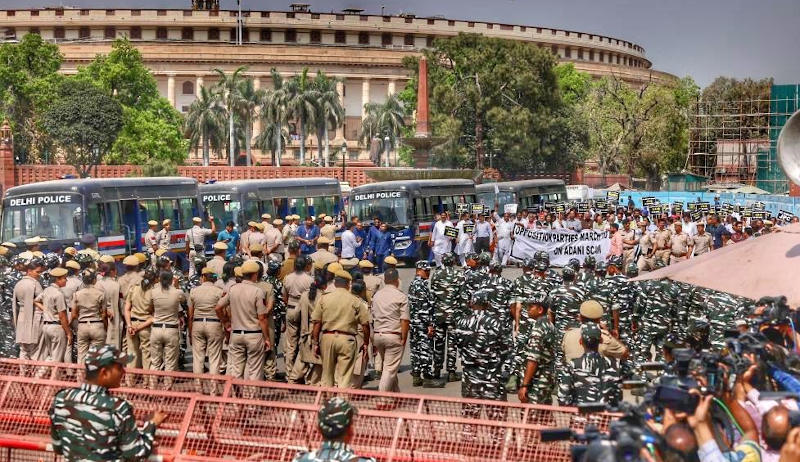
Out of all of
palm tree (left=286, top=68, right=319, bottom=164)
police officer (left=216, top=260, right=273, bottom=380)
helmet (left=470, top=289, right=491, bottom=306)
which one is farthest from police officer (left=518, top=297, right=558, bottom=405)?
→ palm tree (left=286, top=68, right=319, bottom=164)

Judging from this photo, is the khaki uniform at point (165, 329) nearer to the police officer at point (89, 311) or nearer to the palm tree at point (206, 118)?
the police officer at point (89, 311)

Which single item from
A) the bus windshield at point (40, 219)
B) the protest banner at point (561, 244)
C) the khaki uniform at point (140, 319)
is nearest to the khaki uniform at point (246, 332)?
the khaki uniform at point (140, 319)

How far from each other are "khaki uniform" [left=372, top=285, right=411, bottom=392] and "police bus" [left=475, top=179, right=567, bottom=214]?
27716mm

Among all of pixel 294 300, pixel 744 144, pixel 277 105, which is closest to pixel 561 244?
pixel 294 300

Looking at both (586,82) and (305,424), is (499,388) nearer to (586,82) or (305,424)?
(305,424)

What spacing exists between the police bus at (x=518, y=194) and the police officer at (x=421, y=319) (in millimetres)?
26210

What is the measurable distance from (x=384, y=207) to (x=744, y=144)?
41.2 m

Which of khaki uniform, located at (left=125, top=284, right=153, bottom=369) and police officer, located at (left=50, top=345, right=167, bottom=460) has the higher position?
police officer, located at (left=50, top=345, right=167, bottom=460)

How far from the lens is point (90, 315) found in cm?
1371

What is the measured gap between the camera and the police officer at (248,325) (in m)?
12.8

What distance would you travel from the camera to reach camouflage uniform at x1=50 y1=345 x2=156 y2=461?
6.45m

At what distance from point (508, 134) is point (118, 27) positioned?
6103cm

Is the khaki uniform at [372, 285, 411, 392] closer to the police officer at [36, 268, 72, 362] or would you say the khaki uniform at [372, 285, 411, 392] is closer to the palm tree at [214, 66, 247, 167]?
the police officer at [36, 268, 72, 362]

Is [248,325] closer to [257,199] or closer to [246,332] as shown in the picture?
[246,332]
